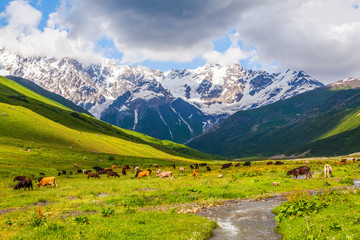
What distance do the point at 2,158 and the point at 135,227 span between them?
6013 centimetres

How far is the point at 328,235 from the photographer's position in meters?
16.0

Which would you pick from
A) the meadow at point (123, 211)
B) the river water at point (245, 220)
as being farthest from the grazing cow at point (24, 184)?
the river water at point (245, 220)

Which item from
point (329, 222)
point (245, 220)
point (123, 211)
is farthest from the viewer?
point (123, 211)

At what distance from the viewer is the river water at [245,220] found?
1935 cm

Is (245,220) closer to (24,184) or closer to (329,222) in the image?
(329,222)

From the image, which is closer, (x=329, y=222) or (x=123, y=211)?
(x=329, y=222)

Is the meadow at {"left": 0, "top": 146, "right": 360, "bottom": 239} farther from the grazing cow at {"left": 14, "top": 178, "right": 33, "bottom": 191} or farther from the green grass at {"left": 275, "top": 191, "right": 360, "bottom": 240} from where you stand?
the grazing cow at {"left": 14, "top": 178, "right": 33, "bottom": 191}

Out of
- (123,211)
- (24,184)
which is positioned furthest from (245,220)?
(24,184)

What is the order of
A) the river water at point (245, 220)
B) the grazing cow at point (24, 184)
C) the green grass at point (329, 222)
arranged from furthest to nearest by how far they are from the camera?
the grazing cow at point (24, 184), the river water at point (245, 220), the green grass at point (329, 222)

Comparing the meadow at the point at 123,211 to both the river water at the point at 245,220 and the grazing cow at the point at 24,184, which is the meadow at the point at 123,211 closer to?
the river water at the point at 245,220

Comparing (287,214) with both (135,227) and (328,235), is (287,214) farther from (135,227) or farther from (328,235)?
(135,227)

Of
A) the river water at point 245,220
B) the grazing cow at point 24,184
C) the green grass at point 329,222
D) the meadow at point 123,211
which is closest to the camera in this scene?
the green grass at point 329,222

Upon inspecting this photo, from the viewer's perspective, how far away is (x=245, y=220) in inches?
910

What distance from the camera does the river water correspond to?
19.3 meters
